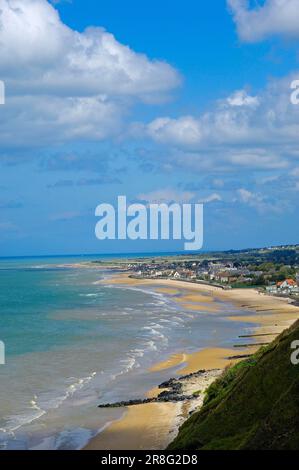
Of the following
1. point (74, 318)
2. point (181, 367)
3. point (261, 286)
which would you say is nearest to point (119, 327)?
point (74, 318)

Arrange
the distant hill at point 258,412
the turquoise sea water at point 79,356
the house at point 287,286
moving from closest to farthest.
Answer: the distant hill at point 258,412, the turquoise sea water at point 79,356, the house at point 287,286

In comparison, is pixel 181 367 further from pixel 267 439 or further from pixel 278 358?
pixel 267 439

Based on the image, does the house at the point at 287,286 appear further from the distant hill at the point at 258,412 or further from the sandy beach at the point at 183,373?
the distant hill at the point at 258,412

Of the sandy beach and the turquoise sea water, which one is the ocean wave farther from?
the sandy beach

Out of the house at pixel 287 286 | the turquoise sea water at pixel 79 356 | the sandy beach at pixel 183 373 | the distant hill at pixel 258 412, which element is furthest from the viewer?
the house at pixel 287 286

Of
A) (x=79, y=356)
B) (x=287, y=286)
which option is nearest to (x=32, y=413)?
(x=79, y=356)

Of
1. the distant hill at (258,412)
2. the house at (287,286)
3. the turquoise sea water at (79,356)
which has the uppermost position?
the distant hill at (258,412)

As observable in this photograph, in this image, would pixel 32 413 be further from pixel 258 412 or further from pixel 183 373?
pixel 258 412

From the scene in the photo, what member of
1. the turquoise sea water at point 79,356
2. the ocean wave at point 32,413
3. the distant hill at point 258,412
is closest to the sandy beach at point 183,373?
the turquoise sea water at point 79,356
